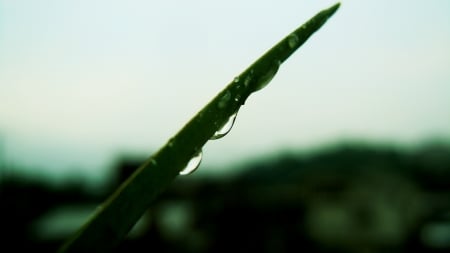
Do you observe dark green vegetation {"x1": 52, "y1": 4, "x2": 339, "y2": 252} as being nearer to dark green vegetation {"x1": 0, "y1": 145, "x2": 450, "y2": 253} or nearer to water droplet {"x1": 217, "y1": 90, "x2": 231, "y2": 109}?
water droplet {"x1": 217, "y1": 90, "x2": 231, "y2": 109}

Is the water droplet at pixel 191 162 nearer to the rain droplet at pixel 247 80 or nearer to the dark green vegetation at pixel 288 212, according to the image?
the rain droplet at pixel 247 80

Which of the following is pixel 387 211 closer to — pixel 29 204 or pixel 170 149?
pixel 29 204

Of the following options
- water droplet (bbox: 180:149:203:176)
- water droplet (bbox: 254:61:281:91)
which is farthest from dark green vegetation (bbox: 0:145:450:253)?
water droplet (bbox: 254:61:281:91)

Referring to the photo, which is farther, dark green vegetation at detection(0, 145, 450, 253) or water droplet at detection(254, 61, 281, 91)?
dark green vegetation at detection(0, 145, 450, 253)

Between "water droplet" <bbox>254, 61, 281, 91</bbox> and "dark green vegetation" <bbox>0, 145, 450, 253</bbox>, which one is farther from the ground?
"dark green vegetation" <bbox>0, 145, 450, 253</bbox>

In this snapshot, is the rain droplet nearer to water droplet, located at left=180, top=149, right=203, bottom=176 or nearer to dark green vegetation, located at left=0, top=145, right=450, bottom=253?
water droplet, located at left=180, top=149, right=203, bottom=176

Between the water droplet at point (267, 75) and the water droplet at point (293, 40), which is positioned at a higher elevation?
the water droplet at point (293, 40)

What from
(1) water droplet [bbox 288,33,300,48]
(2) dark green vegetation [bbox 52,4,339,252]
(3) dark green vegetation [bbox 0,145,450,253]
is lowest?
(2) dark green vegetation [bbox 52,4,339,252]

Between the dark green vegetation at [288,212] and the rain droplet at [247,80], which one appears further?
the dark green vegetation at [288,212]

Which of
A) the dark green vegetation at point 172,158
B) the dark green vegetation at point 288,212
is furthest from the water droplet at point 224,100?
the dark green vegetation at point 288,212
